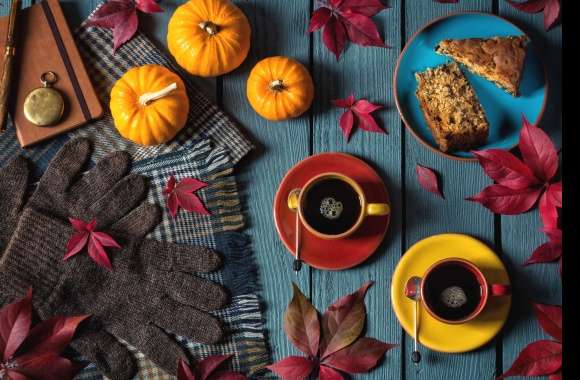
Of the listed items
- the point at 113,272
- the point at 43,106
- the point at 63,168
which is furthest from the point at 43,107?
the point at 113,272

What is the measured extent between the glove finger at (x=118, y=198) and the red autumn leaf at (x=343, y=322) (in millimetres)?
408

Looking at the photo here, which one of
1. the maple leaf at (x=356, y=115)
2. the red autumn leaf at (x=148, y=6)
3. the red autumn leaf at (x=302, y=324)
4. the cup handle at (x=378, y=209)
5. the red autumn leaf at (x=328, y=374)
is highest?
the red autumn leaf at (x=148, y=6)

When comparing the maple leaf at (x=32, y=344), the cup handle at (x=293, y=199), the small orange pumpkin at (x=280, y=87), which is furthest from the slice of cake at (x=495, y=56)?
the maple leaf at (x=32, y=344)

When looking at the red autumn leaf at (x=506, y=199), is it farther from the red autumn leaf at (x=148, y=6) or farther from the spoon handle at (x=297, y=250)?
the red autumn leaf at (x=148, y=6)

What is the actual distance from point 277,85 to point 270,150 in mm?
139

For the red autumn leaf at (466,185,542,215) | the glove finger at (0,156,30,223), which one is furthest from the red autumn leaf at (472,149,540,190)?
the glove finger at (0,156,30,223)

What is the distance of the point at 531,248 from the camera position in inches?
46.1

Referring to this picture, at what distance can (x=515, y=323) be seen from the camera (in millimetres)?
1160

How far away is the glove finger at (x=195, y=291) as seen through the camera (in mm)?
1176

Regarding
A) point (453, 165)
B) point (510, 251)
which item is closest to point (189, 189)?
point (453, 165)

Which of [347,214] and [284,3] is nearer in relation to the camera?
[347,214]

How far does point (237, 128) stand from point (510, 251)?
1.76ft

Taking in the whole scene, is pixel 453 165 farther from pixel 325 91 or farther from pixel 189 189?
pixel 189 189

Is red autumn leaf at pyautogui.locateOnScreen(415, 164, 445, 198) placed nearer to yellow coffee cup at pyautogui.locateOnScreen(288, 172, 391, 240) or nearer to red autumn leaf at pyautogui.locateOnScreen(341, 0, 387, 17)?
yellow coffee cup at pyautogui.locateOnScreen(288, 172, 391, 240)
